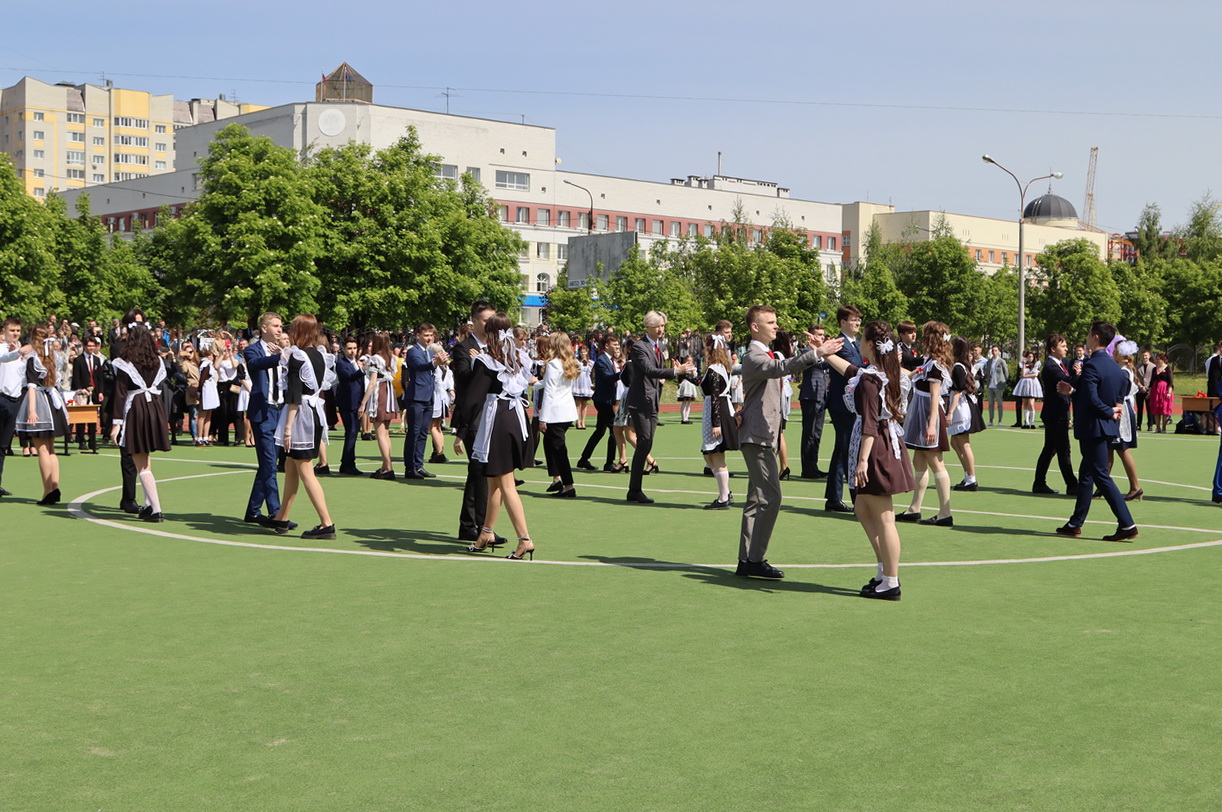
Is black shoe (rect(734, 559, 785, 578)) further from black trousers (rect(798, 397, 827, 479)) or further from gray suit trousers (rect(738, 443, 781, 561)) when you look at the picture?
black trousers (rect(798, 397, 827, 479))

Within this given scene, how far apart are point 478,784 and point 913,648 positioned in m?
3.33

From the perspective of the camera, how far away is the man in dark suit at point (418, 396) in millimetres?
17188

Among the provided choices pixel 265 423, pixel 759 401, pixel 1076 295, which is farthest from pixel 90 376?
pixel 1076 295

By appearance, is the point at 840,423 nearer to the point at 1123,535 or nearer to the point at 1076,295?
the point at 1123,535

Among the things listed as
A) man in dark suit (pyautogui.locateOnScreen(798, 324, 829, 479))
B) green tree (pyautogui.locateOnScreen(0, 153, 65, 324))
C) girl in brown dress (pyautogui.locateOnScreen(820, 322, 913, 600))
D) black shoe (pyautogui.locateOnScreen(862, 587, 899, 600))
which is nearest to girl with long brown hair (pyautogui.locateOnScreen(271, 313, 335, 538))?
girl in brown dress (pyautogui.locateOnScreen(820, 322, 913, 600))

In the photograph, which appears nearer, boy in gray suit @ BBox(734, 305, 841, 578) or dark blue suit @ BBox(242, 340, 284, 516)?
boy in gray suit @ BBox(734, 305, 841, 578)

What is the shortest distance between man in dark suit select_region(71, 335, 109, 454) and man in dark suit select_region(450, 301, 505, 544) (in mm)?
11536

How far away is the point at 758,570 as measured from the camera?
955 centimetres

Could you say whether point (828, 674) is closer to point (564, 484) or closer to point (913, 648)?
point (913, 648)

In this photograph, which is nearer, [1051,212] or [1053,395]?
[1053,395]

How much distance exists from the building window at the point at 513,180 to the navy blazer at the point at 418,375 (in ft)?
272

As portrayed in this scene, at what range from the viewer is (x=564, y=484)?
49.0 ft

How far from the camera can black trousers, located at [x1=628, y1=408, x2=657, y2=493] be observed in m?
14.3

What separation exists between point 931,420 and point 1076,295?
62.7 meters
